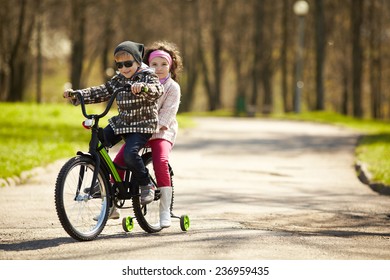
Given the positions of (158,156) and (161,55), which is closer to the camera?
(158,156)

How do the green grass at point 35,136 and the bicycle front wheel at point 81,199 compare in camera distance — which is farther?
the green grass at point 35,136

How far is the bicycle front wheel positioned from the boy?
34 cm

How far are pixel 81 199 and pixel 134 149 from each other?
64 cm

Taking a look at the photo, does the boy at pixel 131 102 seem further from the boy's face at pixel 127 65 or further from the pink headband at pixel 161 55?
the pink headband at pixel 161 55

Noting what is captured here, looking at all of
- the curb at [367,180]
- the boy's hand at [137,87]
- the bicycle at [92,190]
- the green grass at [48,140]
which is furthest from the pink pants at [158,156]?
the curb at [367,180]

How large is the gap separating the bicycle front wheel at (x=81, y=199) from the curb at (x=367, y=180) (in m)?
6.35

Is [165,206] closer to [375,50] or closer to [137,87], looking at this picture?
[137,87]

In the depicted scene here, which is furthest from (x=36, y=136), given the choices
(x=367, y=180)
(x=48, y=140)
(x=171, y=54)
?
→ (x=171, y=54)

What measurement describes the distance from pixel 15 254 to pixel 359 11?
3745 cm

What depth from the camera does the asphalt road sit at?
7.11 meters

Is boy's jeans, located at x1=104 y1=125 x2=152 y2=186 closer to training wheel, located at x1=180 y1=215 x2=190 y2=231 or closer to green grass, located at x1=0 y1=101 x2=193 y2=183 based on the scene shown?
training wheel, located at x1=180 y1=215 x2=190 y2=231

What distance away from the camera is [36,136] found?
21.2m

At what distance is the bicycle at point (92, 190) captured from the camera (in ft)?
24.2
